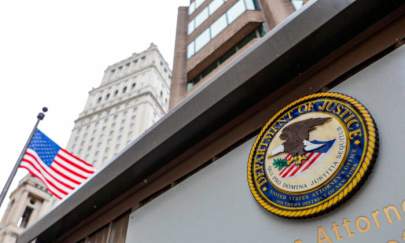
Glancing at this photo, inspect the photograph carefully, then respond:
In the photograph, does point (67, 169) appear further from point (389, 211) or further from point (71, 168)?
point (389, 211)

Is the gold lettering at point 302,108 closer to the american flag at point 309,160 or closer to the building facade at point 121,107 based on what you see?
the american flag at point 309,160

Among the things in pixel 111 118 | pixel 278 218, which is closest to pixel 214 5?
pixel 278 218

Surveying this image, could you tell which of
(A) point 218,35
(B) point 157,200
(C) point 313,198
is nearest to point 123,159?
(B) point 157,200

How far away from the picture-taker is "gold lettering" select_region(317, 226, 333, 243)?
336 cm

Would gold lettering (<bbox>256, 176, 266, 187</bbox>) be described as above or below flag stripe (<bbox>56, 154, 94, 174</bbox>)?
below

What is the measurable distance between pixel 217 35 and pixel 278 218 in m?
13.0

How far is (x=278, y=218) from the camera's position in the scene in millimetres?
3861

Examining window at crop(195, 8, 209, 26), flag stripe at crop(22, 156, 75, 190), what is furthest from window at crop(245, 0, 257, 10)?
flag stripe at crop(22, 156, 75, 190)

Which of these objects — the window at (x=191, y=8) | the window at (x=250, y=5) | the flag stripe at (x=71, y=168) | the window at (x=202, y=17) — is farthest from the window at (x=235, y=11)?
the flag stripe at (x=71, y=168)

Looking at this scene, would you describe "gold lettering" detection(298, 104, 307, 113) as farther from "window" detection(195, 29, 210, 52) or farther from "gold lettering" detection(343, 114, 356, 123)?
"window" detection(195, 29, 210, 52)

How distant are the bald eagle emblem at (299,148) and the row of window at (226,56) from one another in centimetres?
1034

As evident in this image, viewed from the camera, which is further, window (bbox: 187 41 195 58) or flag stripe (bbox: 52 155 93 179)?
window (bbox: 187 41 195 58)

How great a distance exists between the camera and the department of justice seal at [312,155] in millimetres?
3477

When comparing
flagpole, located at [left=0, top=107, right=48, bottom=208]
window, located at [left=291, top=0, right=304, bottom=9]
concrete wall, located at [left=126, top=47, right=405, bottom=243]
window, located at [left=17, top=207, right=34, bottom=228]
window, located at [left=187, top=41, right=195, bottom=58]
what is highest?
window, located at [left=17, top=207, right=34, bottom=228]
